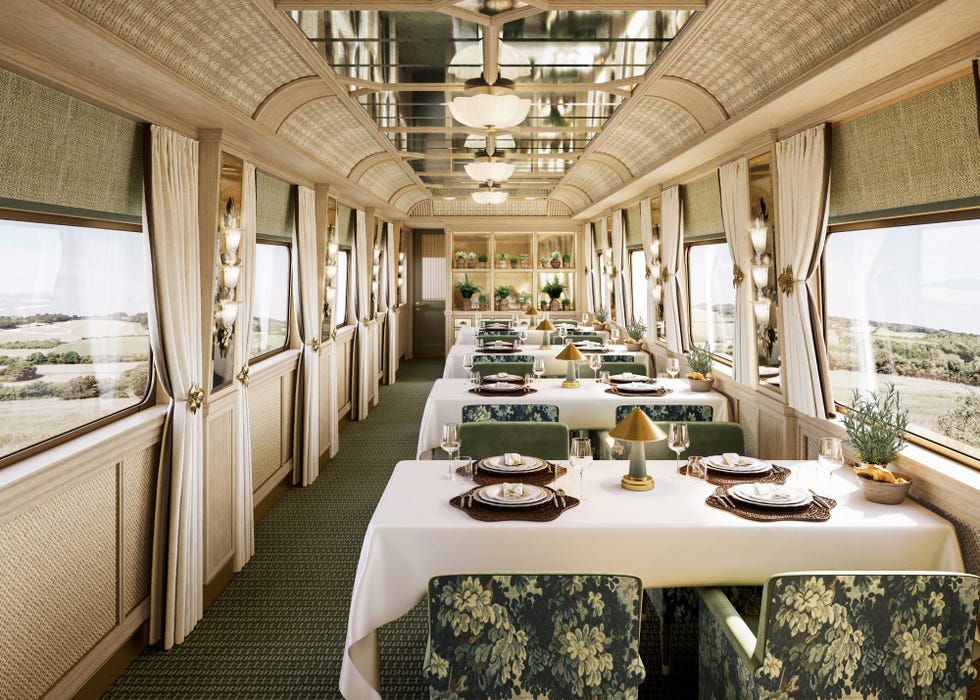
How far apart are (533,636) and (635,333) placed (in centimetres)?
691

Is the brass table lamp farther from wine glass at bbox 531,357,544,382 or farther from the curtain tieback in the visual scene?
the curtain tieback

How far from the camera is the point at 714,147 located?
5023mm

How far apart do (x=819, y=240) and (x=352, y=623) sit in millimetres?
3218

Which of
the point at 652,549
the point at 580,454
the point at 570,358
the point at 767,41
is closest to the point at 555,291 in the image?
the point at 570,358

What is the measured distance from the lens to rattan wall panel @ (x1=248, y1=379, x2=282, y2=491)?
16.7 feet

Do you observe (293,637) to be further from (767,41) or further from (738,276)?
(767,41)

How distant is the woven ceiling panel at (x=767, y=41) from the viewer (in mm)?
2834

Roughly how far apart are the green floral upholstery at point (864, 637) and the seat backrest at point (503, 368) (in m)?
4.33

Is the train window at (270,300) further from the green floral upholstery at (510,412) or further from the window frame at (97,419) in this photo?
the green floral upholstery at (510,412)

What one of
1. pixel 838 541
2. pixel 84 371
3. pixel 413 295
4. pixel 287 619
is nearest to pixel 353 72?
pixel 84 371

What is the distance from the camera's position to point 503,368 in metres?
6.36

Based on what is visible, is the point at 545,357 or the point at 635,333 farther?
the point at 635,333

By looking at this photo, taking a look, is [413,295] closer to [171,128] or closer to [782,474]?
[171,128]

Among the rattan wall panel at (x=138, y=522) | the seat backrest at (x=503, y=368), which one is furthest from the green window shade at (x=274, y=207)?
the rattan wall panel at (x=138, y=522)
